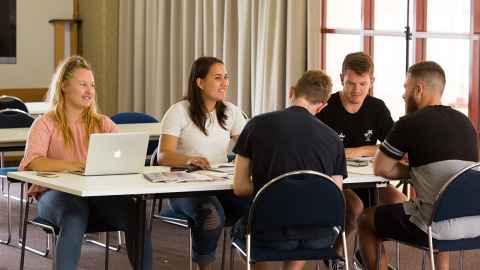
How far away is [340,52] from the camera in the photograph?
772 centimetres

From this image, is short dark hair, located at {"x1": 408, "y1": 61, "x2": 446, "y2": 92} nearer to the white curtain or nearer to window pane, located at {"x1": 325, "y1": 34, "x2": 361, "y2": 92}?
the white curtain

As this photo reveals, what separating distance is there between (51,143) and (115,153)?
0.43 m

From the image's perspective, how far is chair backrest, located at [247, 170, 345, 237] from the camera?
3689 mm

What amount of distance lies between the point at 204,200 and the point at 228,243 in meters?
1.48

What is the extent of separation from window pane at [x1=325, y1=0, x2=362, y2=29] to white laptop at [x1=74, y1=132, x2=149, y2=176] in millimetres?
3584

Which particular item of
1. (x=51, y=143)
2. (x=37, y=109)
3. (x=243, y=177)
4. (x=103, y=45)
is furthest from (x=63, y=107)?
(x=103, y=45)

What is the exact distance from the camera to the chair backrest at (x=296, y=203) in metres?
3.69

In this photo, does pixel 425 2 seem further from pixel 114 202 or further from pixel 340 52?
pixel 114 202

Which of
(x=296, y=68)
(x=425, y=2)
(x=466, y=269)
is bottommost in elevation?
(x=466, y=269)

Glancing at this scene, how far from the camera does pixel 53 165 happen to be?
436cm

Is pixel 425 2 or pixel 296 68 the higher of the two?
pixel 425 2

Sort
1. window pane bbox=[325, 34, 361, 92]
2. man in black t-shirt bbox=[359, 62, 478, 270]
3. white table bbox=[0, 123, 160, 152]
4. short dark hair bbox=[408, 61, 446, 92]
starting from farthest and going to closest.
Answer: window pane bbox=[325, 34, 361, 92] → white table bbox=[0, 123, 160, 152] → short dark hair bbox=[408, 61, 446, 92] → man in black t-shirt bbox=[359, 62, 478, 270]

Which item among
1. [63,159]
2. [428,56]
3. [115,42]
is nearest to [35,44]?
[115,42]

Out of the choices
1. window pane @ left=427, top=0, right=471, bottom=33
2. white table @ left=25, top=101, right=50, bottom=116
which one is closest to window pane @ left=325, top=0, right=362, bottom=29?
window pane @ left=427, top=0, right=471, bottom=33
